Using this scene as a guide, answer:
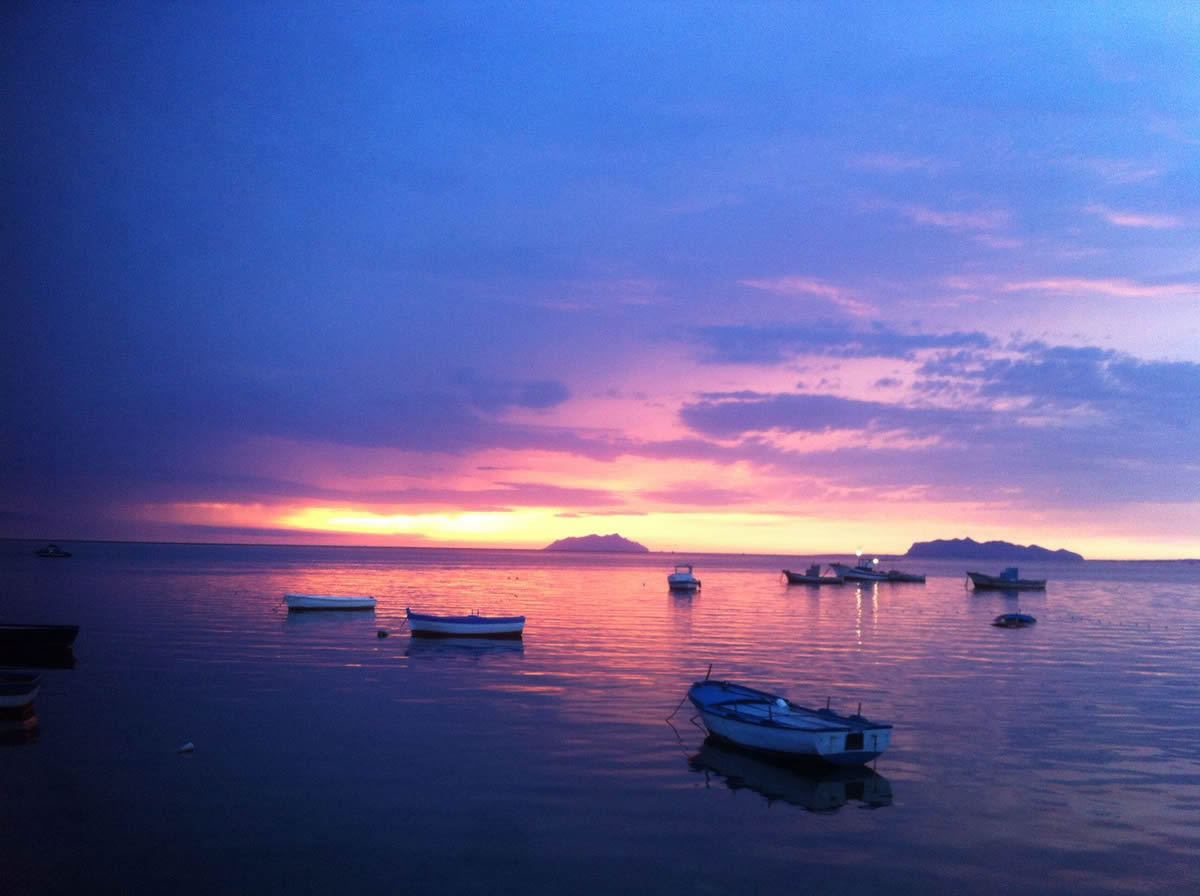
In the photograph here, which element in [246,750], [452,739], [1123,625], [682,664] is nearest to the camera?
[246,750]

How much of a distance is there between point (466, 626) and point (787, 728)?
30824 mm

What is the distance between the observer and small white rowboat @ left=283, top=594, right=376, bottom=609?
66438 millimetres

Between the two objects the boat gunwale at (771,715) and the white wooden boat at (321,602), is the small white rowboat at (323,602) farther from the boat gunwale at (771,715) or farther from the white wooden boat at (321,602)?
the boat gunwale at (771,715)

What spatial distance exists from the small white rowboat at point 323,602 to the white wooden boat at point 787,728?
4705 cm

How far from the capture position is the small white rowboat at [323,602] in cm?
6644

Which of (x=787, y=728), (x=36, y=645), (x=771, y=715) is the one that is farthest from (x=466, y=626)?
(x=787, y=728)

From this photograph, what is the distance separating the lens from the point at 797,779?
22.2m

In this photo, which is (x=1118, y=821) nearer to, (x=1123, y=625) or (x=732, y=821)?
(x=732, y=821)

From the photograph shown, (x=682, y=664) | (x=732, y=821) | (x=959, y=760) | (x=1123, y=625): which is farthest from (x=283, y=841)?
(x=1123, y=625)

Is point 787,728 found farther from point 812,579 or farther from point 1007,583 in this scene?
point 812,579

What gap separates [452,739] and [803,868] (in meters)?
12.1

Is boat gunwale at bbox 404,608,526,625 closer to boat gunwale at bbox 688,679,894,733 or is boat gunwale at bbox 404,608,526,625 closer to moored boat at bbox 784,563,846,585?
boat gunwale at bbox 688,679,894,733

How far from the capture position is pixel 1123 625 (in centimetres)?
6894

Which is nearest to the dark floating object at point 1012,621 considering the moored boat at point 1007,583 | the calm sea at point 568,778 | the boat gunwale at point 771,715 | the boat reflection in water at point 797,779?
the calm sea at point 568,778
